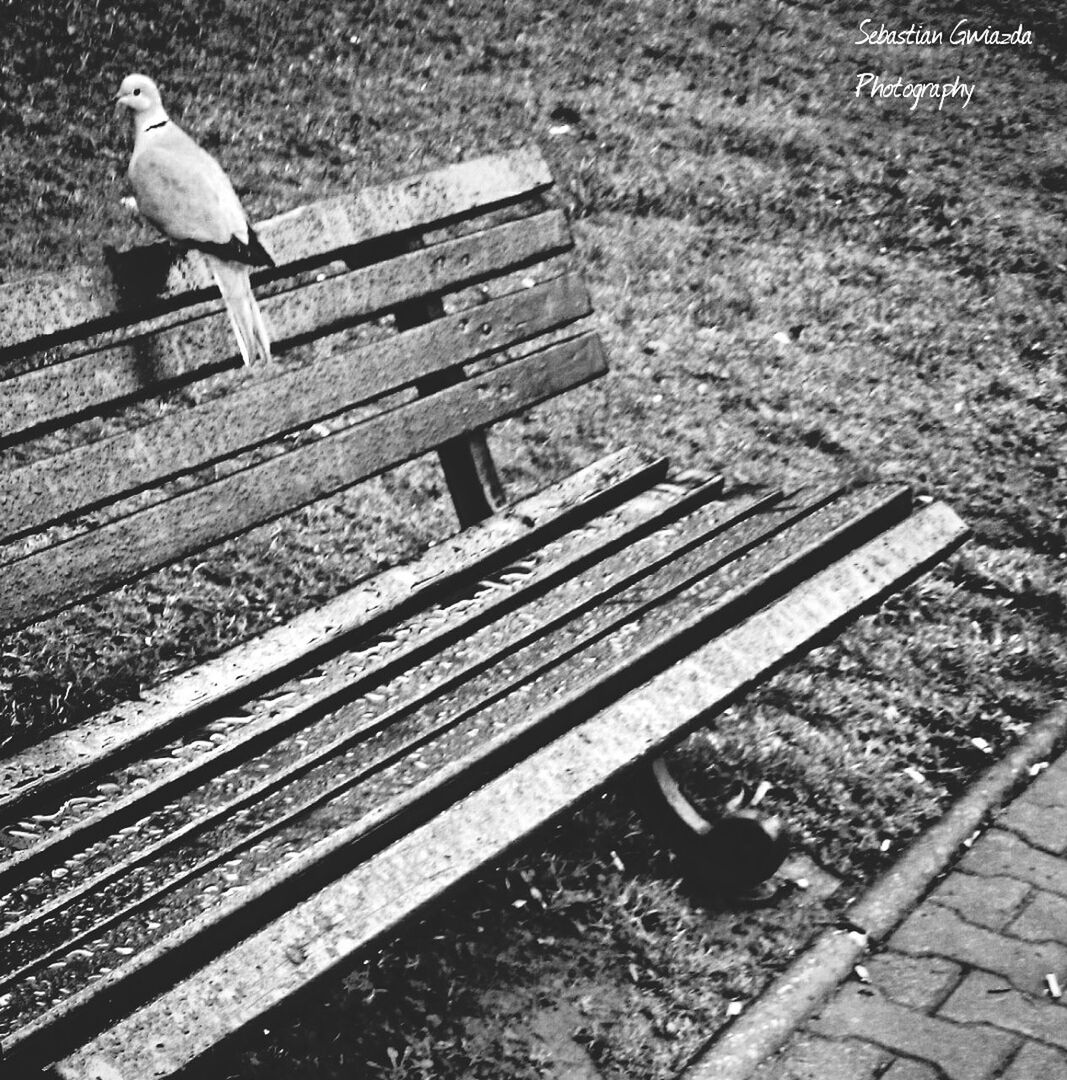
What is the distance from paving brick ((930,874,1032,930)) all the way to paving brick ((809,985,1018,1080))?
10.6 inches

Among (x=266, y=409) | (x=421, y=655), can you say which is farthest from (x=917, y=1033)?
(x=266, y=409)

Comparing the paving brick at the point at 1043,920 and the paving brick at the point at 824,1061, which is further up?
the paving brick at the point at 824,1061

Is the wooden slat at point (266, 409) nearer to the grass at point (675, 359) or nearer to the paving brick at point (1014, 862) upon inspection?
the grass at point (675, 359)

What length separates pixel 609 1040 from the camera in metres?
2.17

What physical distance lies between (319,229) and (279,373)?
0.97 feet

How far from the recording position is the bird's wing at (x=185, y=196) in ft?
6.66

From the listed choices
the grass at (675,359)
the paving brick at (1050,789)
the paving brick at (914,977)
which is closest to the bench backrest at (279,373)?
the grass at (675,359)

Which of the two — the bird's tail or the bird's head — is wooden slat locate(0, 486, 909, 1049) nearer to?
the bird's tail

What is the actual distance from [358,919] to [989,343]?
339 centimetres

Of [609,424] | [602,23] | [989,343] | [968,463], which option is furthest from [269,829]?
[602,23]

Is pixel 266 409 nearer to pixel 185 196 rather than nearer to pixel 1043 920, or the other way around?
→ pixel 185 196

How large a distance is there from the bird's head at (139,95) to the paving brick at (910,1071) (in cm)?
226

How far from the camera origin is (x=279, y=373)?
2.33 m

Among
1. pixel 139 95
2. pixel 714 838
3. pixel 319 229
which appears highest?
pixel 139 95
